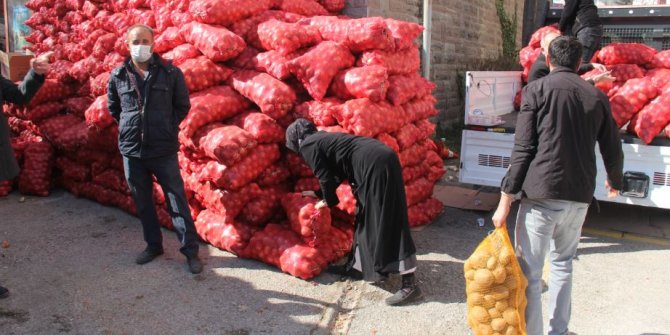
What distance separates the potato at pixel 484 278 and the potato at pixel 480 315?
0.59ft

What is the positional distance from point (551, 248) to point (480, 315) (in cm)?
60

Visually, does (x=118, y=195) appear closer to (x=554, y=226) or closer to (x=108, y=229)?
(x=108, y=229)

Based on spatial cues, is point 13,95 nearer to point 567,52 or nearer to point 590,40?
point 567,52

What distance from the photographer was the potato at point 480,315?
351 cm

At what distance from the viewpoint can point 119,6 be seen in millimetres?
6816

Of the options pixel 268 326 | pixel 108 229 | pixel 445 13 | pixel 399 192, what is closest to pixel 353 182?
pixel 399 192

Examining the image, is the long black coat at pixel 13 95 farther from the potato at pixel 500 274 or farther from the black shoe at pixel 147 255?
the potato at pixel 500 274

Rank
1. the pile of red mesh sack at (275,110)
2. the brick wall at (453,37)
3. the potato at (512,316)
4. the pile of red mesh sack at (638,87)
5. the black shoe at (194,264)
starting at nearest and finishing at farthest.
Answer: the potato at (512,316) < the black shoe at (194,264) < the pile of red mesh sack at (275,110) < the pile of red mesh sack at (638,87) < the brick wall at (453,37)

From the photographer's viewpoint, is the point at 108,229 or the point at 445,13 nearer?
the point at 108,229

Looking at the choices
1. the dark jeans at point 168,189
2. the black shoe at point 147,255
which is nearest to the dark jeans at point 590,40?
the dark jeans at point 168,189

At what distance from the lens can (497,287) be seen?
3.44 metres

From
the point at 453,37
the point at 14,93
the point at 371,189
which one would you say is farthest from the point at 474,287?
the point at 453,37

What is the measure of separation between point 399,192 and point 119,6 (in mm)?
4498

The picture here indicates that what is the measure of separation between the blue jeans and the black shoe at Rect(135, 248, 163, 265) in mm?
3283
